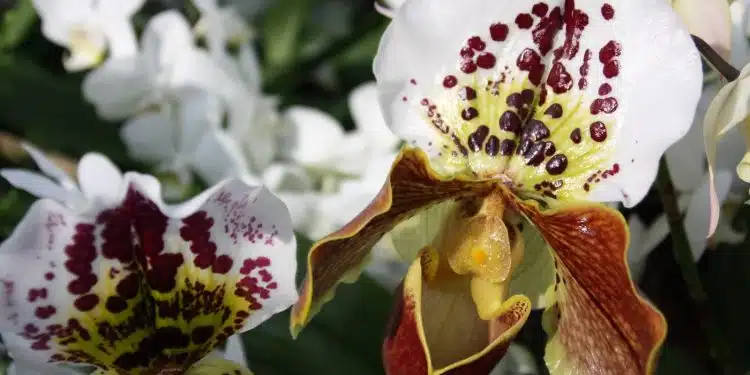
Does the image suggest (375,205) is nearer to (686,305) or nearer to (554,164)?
(554,164)

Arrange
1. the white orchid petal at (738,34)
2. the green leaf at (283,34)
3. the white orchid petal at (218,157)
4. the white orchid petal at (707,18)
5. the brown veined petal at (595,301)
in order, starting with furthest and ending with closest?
the green leaf at (283,34) < the white orchid petal at (218,157) < the white orchid petal at (738,34) < the white orchid petal at (707,18) < the brown veined petal at (595,301)

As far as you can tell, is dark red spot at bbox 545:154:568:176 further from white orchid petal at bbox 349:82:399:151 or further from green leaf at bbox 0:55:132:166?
green leaf at bbox 0:55:132:166

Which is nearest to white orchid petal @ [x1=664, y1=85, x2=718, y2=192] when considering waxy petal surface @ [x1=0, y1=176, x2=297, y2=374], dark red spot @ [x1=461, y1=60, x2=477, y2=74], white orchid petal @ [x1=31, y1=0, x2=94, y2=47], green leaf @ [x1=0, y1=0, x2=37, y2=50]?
dark red spot @ [x1=461, y1=60, x2=477, y2=74]

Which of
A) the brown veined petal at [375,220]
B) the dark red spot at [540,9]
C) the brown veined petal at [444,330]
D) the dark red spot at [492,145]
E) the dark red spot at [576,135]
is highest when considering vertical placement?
the dark red spot at [540,9]

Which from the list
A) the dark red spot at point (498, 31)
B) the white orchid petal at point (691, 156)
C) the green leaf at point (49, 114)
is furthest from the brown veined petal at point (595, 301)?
the green leaf at point (49, 114)

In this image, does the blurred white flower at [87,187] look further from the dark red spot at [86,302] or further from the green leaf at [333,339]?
the green leaf at [333,339]

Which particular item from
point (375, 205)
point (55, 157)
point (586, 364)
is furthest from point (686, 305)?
point (55, 157)

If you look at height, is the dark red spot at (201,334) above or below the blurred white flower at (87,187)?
below
